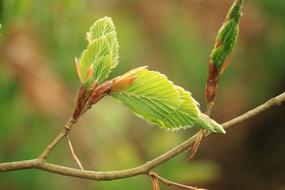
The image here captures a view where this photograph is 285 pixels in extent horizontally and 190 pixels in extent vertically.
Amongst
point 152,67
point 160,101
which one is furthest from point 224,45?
point 152,67

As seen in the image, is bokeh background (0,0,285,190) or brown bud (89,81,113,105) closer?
brown bud (89,81,113,105)

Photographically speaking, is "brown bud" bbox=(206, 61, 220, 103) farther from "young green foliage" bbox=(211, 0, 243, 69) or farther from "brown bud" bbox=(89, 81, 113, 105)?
"brown bud" bbox=(89, 81, 113, 105)

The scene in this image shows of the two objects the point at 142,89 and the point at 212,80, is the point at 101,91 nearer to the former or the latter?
the point at 142,89

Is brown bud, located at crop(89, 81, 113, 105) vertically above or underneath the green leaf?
underneath

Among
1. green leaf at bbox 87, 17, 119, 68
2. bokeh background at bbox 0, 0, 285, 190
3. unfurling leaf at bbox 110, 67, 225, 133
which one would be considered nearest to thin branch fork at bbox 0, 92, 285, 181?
unfurling leaf at bbox 110, 67, 225, 133

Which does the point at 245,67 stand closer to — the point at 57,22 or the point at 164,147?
the point at 164,147
